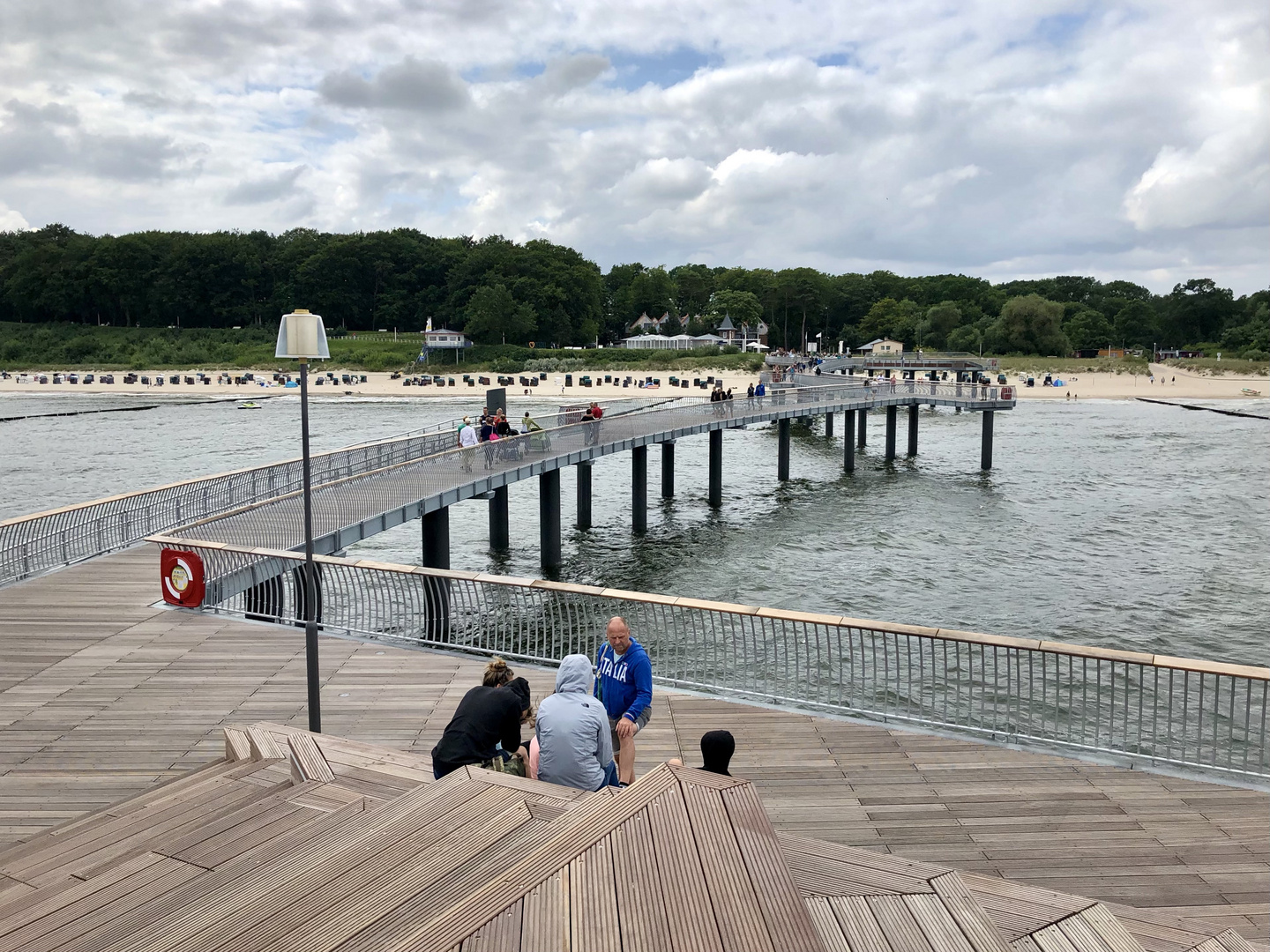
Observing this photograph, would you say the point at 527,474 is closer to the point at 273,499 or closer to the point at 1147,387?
the point at 273,499

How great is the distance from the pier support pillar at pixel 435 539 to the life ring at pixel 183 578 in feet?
28.9

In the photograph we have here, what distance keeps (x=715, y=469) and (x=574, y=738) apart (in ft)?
105

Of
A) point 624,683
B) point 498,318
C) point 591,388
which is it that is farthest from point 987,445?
point 498,318

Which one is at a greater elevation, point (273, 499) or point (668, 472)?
point (273, 499)

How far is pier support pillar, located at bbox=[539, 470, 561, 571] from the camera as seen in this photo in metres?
25.0

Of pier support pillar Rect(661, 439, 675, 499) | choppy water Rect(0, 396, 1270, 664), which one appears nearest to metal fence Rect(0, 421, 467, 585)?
choppy water Rect(0, 396, 1270, 664)

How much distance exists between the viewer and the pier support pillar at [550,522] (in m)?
25.0

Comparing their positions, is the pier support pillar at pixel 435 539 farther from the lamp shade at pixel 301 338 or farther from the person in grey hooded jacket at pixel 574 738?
the person in grey hooded jacket at pixel 574 738

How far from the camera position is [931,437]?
2613 inches

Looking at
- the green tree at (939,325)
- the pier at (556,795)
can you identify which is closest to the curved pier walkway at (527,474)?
the pier at (556,795)

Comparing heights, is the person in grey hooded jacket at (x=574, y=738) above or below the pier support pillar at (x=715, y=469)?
above

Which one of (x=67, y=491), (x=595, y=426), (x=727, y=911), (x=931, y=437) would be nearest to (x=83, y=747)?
(x=727, y=911)

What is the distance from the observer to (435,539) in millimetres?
21266

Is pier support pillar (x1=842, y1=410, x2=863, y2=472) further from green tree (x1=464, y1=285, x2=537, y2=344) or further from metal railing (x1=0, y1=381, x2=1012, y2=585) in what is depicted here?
green tree (x1=464, y1=285, x2=537, y2=344)
